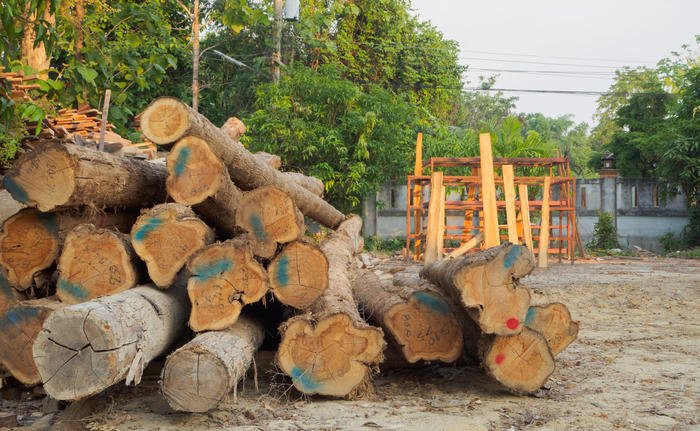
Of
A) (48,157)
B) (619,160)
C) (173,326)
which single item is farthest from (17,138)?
(619,160)

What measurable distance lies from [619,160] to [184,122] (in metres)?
21.7

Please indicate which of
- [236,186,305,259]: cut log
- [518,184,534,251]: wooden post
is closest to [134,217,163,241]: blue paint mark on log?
[236,186,305,259]: cut log

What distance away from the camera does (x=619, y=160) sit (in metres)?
23.9

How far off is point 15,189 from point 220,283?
55.8 inches

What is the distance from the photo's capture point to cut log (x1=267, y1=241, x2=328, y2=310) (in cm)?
464

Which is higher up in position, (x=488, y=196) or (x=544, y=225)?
(x=488, y=196)

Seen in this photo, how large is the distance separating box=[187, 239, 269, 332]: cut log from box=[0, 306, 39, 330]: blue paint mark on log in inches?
38.9

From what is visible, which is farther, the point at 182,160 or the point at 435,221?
the point at 435,221

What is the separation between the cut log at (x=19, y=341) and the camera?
14.5ft

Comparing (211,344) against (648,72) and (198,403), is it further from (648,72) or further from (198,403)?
(648,72)

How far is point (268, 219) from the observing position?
477 cm

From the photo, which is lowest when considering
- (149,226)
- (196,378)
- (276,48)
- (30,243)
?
(196,378)

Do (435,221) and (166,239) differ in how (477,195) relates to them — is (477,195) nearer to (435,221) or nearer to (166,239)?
(435,221)

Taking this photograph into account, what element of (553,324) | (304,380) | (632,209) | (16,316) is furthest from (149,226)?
(632,209)
